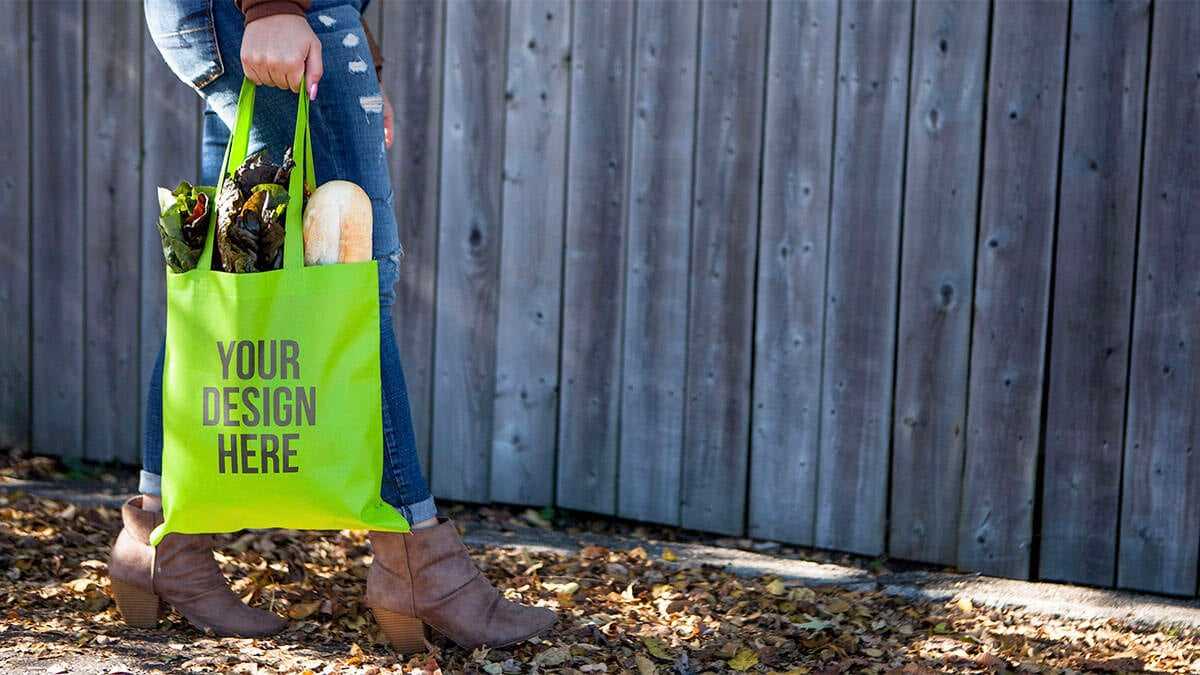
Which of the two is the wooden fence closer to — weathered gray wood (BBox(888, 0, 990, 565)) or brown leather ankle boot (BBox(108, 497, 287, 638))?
weathered gray wood (BBox(888, 0, 990, 565))

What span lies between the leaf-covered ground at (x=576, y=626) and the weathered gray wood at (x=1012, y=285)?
351 millimetres

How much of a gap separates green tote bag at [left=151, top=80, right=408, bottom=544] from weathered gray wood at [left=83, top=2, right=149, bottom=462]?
1.98 meters

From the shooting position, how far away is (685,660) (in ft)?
8.93

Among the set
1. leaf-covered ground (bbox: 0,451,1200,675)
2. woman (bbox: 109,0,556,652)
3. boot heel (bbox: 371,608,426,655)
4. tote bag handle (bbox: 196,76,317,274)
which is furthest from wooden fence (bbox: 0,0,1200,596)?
tote bag handle (bbox: 196,76,317,274)

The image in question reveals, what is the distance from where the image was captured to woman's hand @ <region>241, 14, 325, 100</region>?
7.55 feet

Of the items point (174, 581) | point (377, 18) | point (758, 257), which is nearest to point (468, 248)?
point (377, 18)

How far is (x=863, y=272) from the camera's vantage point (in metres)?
3.52

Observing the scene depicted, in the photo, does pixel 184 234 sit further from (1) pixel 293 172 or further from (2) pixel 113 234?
(2) pixel 113 234

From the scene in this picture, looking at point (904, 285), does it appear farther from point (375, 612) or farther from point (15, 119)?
point (15, 119)

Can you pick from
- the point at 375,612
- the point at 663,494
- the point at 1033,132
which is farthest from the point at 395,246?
the point at 1033,132

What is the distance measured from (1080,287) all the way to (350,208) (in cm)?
195

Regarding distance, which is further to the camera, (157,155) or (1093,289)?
(157,155)

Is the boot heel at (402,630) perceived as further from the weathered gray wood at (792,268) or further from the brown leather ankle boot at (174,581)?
the weathered gray wood at (792,268)

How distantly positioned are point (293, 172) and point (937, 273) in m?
1.83
